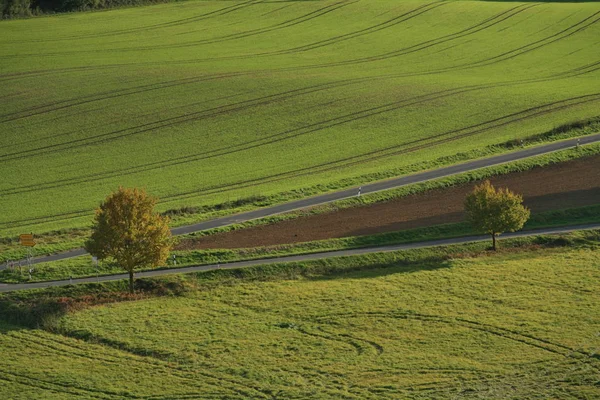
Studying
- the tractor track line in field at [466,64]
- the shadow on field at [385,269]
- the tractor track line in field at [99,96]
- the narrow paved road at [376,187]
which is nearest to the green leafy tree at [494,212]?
the shadow on field at [385,269]

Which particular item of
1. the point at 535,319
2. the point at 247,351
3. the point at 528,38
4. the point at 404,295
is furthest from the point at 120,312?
the point at 528,38

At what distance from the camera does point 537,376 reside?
52781 millimetres

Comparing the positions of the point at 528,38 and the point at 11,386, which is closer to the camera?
the point at 11,386

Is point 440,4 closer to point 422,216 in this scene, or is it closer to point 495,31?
point 495,31

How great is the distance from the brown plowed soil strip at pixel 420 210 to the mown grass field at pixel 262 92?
309 inches

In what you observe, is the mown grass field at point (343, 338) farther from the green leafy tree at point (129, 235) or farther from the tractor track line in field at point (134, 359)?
the green leafy tree at point (129, 235)

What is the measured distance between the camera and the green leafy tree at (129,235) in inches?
2606

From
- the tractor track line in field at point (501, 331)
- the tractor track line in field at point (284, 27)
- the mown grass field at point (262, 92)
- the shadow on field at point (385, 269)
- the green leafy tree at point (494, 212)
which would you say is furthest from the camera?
the tractor track line in field at point (284, 27)

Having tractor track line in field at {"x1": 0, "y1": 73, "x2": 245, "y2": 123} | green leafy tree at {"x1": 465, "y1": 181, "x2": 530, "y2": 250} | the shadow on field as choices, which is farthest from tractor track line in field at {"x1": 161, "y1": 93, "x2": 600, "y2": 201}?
tractor track line in field at {"x1": 0, "y1": 73, "x2": 245, "y2": 123}

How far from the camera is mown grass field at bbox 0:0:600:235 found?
9319cm

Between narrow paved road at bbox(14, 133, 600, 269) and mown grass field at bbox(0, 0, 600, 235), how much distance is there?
3.58 metres

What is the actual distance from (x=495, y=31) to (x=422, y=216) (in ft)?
214

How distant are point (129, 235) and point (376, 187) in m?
26.2

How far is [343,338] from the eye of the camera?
58.7 m
